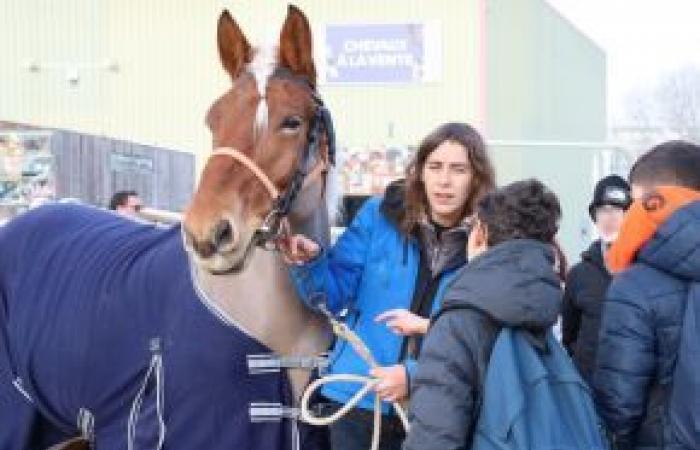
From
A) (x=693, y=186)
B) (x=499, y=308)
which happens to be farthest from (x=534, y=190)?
(x=693, y=186)

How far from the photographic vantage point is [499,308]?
8.39 feet

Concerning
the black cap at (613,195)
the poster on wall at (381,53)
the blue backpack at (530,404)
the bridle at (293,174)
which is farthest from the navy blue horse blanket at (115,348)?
the poster on wall at (381,53)

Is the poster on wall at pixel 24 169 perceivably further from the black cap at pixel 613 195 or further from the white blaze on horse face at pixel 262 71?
the white blaze on horse face at pixel 262 71

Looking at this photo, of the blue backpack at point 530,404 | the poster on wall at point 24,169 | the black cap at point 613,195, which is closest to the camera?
the blue backpack at point 530,404

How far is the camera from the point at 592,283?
177 inches

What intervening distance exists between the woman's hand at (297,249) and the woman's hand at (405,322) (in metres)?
0.27

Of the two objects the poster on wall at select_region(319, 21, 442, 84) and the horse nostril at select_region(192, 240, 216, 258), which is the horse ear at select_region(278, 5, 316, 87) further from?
the poster on wall at select_region(319, 21, 442, 84)

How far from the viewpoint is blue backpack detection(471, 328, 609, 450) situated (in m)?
2.50

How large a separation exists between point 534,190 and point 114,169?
26.3ft

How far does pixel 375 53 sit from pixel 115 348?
13584 millimetres

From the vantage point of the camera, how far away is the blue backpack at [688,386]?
8.80ft

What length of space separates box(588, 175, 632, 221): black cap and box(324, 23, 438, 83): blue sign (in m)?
11.8

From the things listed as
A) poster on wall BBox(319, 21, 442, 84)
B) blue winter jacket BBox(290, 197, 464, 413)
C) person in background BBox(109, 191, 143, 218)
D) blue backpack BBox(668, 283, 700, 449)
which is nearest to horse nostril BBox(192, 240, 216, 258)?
blue winter jacket BBox(290, 197, 464, 413)

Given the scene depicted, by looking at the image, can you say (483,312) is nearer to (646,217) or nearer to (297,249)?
(646,217)
